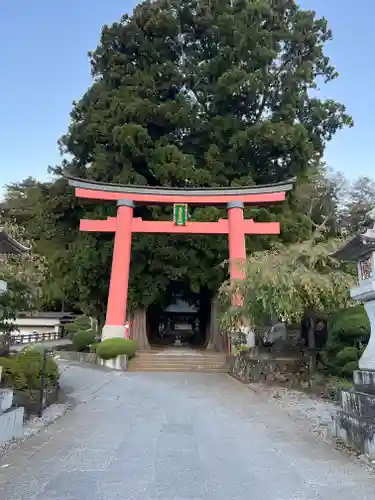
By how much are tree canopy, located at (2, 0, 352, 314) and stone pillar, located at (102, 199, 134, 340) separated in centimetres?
186

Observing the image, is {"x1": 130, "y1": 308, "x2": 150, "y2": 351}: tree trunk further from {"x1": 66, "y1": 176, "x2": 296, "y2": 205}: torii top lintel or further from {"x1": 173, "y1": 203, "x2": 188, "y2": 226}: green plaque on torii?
{"x1": 66, "y1": 176, "x2": 296, "y2": 205}: torii top lintel

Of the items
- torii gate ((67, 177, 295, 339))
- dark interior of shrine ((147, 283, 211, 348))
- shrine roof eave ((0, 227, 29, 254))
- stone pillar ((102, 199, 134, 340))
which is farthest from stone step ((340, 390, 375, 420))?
dark interior of shrine ((147, 283, 211, 348))

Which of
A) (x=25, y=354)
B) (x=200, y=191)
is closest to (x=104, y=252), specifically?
(x=200, y=191)

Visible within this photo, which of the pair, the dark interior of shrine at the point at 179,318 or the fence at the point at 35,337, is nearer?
the dark interior of shrine at the point at 179,318

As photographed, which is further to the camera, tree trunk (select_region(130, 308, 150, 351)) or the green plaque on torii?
tree trunk (select_region(130, 308, 150, 351))

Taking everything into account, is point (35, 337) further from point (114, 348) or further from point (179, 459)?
point (179, 459)

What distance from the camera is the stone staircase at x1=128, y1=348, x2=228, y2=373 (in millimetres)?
14781

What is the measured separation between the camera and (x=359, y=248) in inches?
227

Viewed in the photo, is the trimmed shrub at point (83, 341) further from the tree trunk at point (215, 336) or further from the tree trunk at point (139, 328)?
the tree trunk at point (215, 336)

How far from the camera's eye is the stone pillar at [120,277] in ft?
52.3

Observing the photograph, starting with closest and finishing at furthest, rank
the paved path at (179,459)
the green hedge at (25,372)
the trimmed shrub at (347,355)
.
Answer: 1. the paved path at (179,459)
2. the green hedge at (25,372)
3. the trimmed shrub at (347,355)

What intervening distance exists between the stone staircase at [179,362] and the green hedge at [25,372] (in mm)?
6947

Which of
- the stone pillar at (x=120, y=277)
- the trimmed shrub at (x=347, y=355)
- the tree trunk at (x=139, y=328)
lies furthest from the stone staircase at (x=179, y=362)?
the trimmed shrub at (x=347, y=355)

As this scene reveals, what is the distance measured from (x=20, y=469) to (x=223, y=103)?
1967cm
